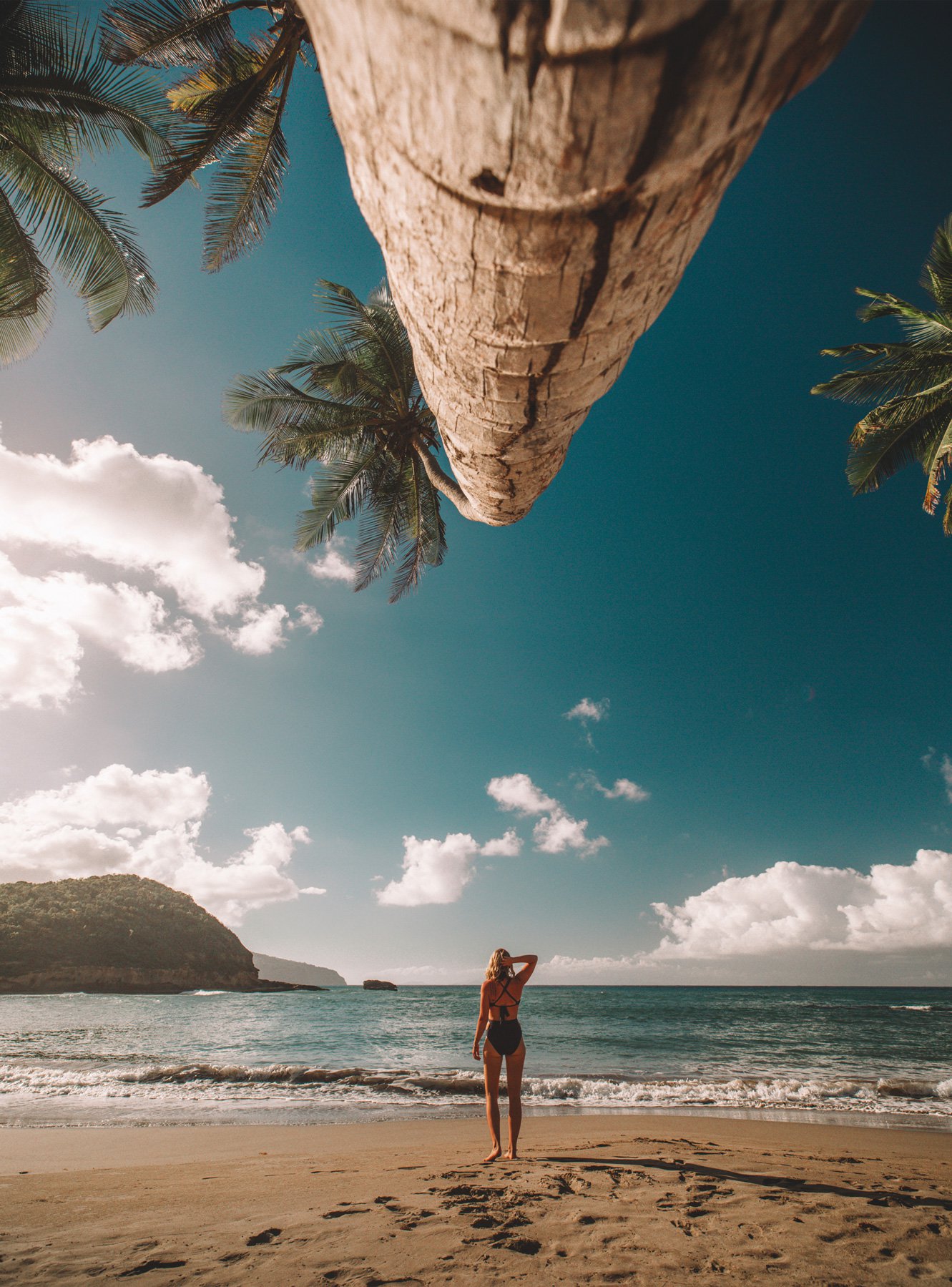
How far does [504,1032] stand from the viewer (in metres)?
4.50

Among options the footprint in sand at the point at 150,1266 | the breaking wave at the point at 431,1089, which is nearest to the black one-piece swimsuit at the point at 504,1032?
the footprint in sand at the point at 150,1266

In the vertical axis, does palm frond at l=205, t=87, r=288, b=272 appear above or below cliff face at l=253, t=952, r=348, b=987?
above

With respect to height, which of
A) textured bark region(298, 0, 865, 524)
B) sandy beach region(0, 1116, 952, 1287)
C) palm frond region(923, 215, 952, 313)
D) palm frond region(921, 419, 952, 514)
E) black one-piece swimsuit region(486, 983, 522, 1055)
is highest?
palm frond region(923, 215, 952, 313)

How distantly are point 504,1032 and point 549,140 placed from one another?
5.36m

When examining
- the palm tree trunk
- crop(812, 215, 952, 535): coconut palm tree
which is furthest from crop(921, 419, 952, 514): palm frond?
the palm tree trunk

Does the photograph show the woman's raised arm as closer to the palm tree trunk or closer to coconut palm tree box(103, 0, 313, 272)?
the palm tree trunk

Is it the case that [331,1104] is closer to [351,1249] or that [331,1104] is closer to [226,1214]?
[226,1214]

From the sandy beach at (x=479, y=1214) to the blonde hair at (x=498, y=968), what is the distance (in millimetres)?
1208

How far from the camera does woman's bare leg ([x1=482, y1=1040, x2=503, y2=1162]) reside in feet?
14.6

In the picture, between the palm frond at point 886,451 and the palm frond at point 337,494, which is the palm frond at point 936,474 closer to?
the palm frond at point 886,451

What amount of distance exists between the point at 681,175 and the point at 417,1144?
792 cm

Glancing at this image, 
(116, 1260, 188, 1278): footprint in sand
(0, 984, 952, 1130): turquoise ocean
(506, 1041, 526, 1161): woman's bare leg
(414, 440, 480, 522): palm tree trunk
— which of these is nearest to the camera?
(116, 1260, 188, 1278): footprint in sand

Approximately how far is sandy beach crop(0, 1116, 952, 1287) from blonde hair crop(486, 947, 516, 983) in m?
1.21

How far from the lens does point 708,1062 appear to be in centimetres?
1383
